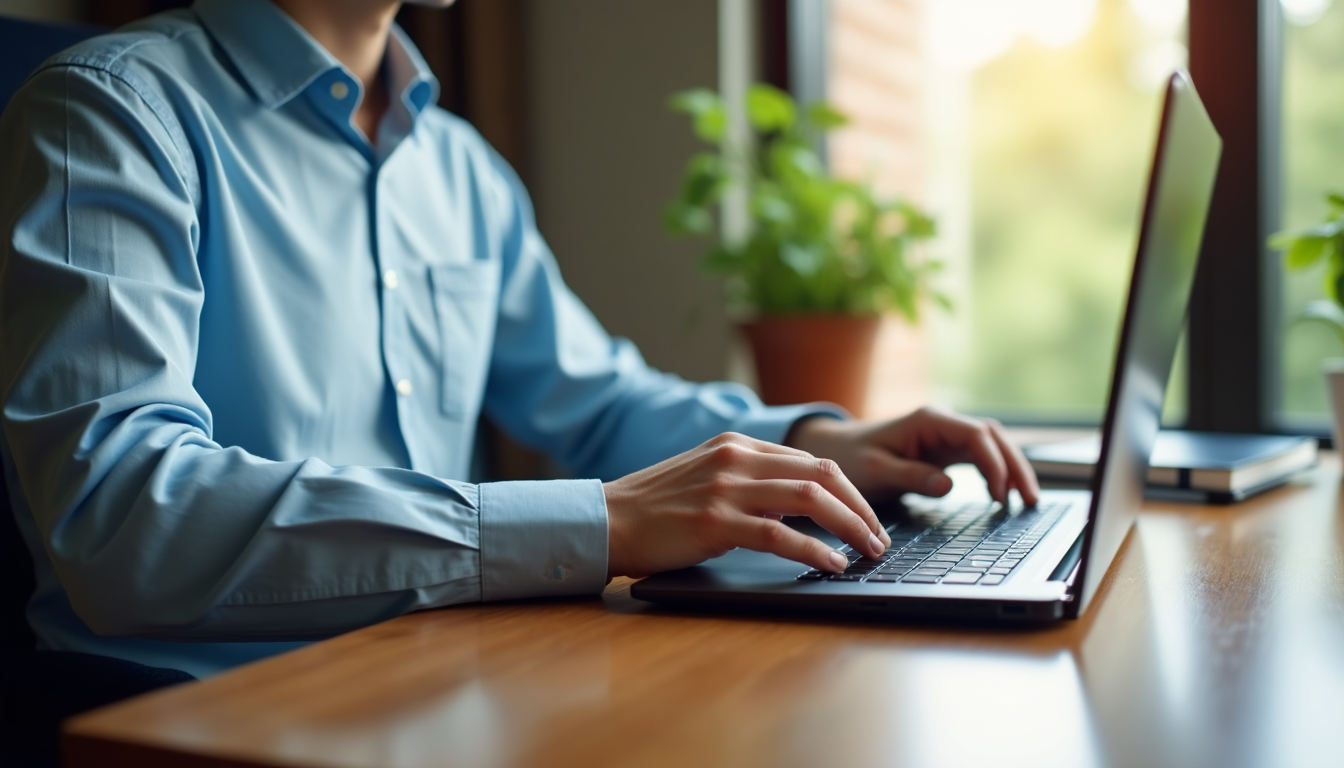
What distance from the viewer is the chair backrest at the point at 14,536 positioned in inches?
37.7

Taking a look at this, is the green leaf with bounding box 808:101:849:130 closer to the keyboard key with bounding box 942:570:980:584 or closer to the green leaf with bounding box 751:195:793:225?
the green leaf with bounding box 751:195:793:225

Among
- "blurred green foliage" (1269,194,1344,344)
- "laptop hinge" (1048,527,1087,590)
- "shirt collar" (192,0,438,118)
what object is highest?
"shirt collar" (192,0,438,118)

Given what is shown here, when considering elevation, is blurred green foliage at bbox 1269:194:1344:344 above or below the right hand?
above

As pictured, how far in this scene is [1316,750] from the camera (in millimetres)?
457

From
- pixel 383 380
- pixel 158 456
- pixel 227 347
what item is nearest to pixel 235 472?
pixel 158 456

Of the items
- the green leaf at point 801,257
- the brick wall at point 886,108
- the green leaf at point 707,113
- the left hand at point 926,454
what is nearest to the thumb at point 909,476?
the left hand at point 926,454

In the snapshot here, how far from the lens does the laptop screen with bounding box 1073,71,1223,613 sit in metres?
0.57

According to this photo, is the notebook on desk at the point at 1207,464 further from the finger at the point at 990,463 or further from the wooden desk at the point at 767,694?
the wooden desk at the point at 767,694

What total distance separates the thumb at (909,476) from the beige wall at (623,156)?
1.03 metres

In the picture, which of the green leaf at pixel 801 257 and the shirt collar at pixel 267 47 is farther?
the green leaf at pixel 801 257

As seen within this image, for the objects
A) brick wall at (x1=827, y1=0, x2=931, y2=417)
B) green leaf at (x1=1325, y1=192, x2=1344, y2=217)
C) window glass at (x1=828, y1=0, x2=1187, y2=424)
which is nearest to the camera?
green leaf at (x1=1325, y1=192, x2=1344, y2=217)

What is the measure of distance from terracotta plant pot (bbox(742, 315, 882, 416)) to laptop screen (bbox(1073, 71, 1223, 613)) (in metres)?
0.85

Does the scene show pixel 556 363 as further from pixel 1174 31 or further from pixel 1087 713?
pixel 1174 31

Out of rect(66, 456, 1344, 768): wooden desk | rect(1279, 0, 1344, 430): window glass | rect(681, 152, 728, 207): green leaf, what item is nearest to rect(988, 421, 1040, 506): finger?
rect(66, 456, 1344, 768): wooden desk
